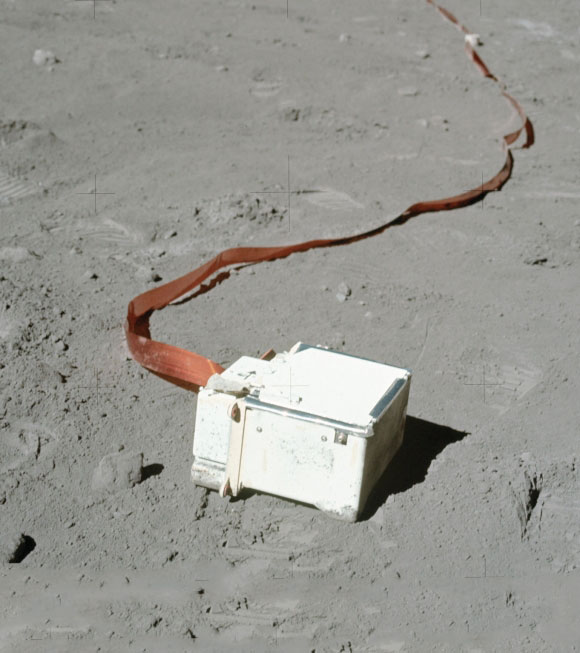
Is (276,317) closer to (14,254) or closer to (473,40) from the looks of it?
(14,254)

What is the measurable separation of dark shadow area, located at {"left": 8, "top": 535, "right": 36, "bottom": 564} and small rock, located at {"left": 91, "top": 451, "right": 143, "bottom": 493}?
25 cm

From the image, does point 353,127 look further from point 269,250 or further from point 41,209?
point 41,209

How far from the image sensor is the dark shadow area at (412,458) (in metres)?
2.57

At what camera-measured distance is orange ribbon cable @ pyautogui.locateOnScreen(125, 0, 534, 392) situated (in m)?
3.02

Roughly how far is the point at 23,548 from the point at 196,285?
1592 millimetres

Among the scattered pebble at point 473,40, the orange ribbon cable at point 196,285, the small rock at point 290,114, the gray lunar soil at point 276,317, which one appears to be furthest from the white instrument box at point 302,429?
the scattered pebble at point 473,40

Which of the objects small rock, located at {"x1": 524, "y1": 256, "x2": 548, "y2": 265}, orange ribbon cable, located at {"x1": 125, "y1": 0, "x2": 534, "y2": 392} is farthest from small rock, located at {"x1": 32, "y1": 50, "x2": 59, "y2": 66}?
small rock, located at {"x1": 524, "y1": 256, "x2": 548, "y2": 265}

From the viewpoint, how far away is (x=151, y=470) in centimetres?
270

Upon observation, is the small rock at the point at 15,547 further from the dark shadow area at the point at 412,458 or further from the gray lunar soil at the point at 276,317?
the dark shadow area at the point at 412,458

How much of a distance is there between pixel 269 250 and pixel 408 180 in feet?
3.94

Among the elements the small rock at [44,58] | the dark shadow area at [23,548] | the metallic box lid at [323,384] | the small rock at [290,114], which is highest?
the metallic box lid at [323,384]

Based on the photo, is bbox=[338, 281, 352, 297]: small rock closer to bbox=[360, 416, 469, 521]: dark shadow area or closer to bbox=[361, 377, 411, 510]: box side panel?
bbox=[360, 416, 469, 521]: dark shadow area

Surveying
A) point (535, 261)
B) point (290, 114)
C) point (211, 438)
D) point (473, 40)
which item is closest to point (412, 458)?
point (211, 438)

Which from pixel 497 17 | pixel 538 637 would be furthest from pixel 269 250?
pixel 497 17
